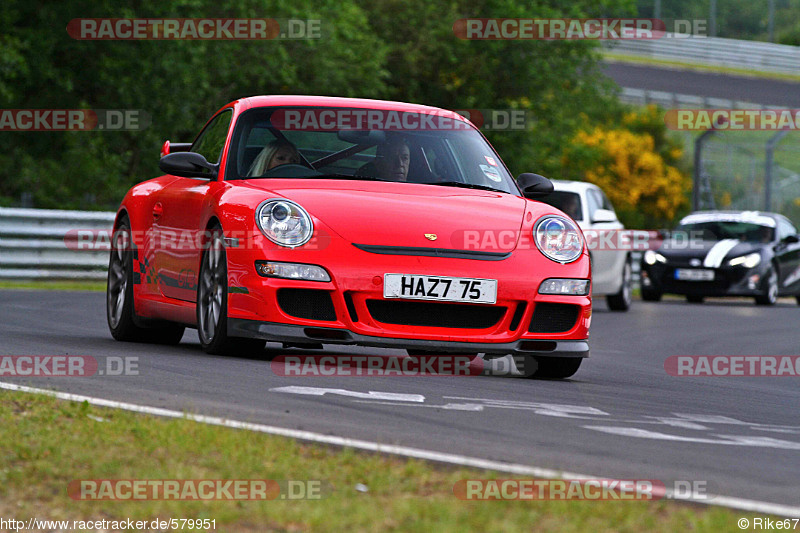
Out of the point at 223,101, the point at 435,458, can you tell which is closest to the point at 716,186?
the point at 223,101

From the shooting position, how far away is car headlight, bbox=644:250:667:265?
81.9 ft

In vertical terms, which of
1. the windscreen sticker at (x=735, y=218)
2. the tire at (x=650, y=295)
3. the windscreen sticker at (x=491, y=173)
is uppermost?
the windscreen sticker at (x=491, y=173)

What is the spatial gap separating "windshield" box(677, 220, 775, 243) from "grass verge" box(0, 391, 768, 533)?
66.4 ft

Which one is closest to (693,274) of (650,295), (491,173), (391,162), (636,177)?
(650,295)

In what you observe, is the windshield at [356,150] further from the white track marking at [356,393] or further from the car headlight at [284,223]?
the white track marking at [356,393]

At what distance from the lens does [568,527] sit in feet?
14.2

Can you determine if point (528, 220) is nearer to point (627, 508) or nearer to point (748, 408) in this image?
point (748, 408)

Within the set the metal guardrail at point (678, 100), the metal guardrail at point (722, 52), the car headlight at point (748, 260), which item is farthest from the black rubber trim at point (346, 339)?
the metal guardrail at point (722, 52)

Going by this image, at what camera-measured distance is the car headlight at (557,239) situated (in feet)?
28.3

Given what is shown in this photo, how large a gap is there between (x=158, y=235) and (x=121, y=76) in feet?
67.6

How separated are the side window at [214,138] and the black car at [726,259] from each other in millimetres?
15354

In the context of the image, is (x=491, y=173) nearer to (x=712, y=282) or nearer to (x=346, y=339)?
(x=346, y=339)

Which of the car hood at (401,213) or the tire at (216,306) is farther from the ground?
the car hood at (401,213)

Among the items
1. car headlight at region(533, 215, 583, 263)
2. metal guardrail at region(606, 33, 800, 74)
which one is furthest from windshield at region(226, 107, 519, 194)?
metal guardrail at region(606, 33, 800, 74)
